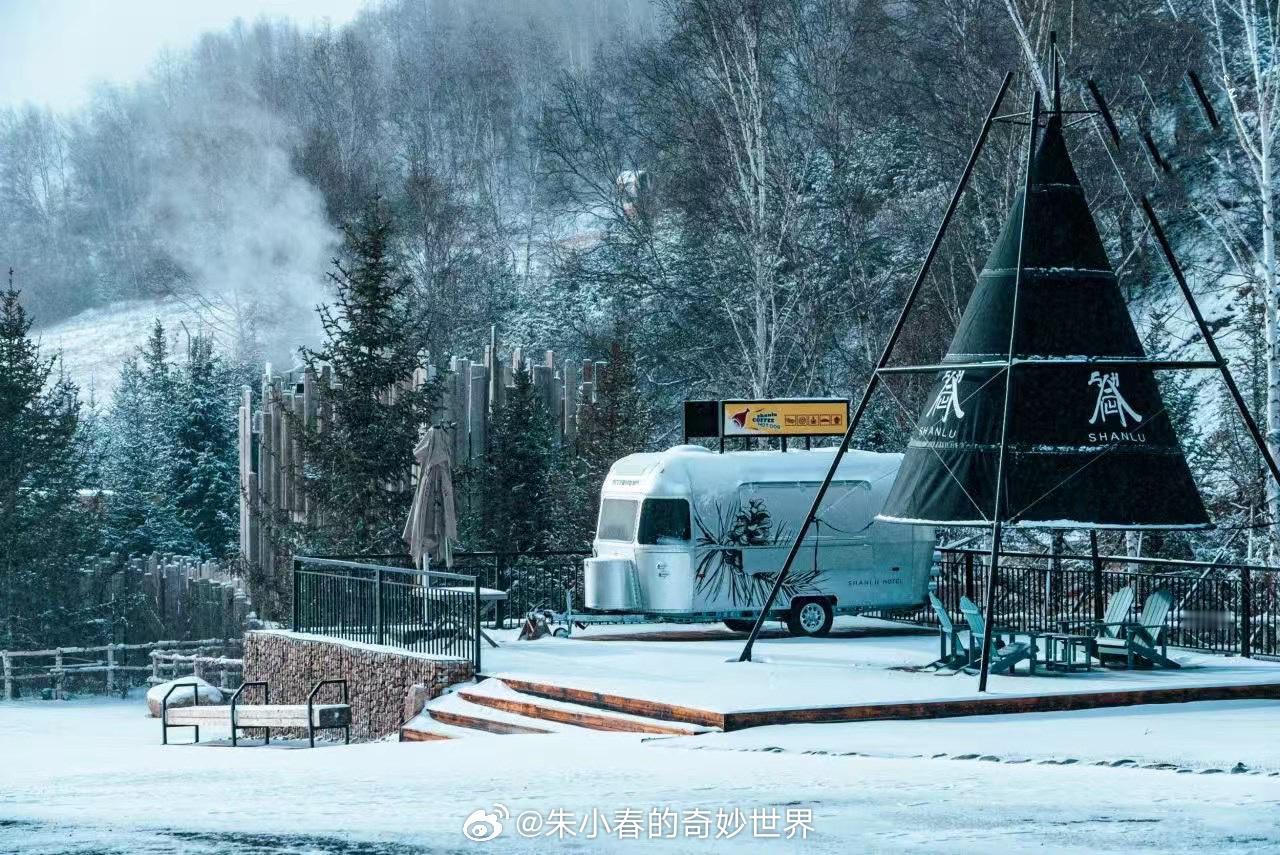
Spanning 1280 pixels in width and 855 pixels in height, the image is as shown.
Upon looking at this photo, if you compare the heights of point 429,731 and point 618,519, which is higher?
point 618,519

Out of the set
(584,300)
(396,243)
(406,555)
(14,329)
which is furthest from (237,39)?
(406,555)

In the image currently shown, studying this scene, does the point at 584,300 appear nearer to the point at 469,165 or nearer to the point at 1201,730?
the point at 469,165

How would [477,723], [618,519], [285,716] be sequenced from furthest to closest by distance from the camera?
[618,519] → [285,716] → [477,723]

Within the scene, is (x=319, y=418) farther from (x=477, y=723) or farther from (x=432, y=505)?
(x=477, y=723)

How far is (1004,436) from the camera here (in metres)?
17.0

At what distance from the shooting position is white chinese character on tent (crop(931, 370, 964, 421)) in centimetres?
1889

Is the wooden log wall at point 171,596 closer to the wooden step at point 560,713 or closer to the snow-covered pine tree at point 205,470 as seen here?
the snow-covered pine tree at point 205,470

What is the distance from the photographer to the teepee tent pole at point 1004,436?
16.3 meters

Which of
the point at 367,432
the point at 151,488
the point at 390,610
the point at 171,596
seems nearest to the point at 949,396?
the point at 390,610

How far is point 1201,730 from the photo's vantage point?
14188 millimetres

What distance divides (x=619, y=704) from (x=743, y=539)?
5408 mm

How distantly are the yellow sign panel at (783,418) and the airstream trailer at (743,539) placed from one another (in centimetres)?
95

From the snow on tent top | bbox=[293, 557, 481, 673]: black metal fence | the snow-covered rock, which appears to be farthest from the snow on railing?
the snow on tent top

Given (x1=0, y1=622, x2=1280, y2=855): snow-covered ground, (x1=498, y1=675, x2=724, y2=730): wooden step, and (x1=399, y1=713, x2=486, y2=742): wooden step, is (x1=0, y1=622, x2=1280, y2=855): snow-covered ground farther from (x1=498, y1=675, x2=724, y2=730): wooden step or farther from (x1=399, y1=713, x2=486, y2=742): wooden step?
(x1=399, y1=713, x2=486, y2=742): wooden step
